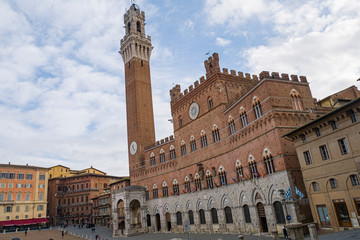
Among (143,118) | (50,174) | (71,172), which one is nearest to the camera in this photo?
(143,118)

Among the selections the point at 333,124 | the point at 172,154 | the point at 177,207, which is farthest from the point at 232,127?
the point at 177,207

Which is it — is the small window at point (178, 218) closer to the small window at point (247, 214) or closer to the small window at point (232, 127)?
the small window at point (247, 214)

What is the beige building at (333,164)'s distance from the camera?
59.5 ft

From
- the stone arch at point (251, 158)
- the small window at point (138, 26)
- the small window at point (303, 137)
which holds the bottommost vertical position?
the stone arch at point (251, 158)

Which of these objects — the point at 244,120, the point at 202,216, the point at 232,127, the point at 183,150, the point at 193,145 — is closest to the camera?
the point at 244,120

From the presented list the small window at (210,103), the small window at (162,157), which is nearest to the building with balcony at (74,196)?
the small window at (162,157)

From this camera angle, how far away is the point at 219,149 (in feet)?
108

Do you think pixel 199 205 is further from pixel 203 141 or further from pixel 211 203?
pixel 203 141

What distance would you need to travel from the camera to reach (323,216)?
2047 centimetres

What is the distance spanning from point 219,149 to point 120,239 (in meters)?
20.5

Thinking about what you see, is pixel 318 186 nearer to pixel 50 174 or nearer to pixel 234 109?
pixel 234 109

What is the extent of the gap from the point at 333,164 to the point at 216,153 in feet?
50.3

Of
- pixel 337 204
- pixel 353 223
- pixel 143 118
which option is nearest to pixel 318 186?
pixel 337 204

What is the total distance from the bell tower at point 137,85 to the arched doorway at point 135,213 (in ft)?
21.6
